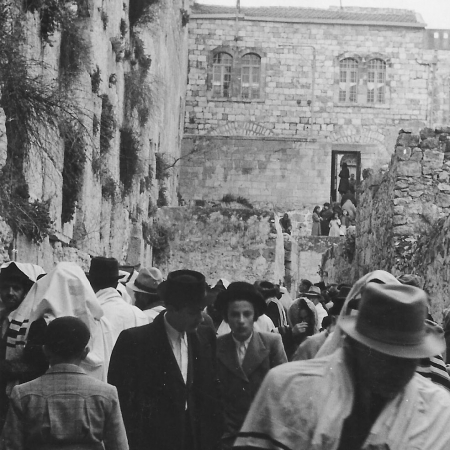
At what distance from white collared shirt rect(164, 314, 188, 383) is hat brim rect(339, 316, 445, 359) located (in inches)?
90.3

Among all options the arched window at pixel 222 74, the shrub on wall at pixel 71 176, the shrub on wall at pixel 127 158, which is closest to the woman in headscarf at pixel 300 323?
the shrub on wall at pixel 71 176

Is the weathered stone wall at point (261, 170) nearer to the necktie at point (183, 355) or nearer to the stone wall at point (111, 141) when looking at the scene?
the stone wall at point (111, 141)

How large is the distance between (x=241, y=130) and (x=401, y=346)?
3544 centimetres

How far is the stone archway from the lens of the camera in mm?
37844

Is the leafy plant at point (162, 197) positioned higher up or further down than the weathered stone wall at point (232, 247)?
higher up

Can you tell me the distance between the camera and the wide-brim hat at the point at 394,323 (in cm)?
284

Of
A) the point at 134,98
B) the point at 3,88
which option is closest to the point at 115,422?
the point at 3,88

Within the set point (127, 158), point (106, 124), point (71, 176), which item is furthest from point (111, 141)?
point (71, 176)

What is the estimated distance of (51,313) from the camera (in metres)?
5.39

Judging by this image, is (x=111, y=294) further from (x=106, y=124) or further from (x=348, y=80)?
(x=348, y=80)

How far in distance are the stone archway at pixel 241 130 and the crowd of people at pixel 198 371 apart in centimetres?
3011

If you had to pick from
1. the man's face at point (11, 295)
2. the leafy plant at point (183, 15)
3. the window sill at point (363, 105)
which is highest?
the leafy plant at point (183, 15)

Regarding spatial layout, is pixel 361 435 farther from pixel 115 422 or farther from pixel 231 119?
pixel 231 119

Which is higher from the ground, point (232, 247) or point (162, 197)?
point (162, 197)
